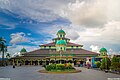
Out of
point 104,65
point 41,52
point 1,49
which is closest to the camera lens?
point 104,65

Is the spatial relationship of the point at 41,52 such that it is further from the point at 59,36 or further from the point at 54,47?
the point at 59,36

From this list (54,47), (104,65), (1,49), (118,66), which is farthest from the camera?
(54,47)

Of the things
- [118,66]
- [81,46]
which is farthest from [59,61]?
[118,66]

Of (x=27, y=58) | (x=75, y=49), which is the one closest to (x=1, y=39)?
(x=27, y=58)

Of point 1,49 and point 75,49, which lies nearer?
point 1,49

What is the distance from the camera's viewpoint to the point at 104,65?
4891 centimetres

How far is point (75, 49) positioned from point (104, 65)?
156ft

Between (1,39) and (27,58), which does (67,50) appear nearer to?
(27,58)

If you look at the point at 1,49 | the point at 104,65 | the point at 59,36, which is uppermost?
the point at 59,36

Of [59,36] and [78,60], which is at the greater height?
[59,36]

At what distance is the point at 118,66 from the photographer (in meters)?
40.3

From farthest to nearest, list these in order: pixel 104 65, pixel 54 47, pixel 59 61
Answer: pixel 54 47 < pixel 59 61 < pixel 104 65

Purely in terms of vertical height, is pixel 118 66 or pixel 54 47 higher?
pixel 54 47

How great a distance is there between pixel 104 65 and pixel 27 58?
45.8 meters
